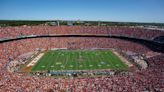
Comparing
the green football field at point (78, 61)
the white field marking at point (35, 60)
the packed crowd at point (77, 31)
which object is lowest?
the white field marking at point (35, 60)

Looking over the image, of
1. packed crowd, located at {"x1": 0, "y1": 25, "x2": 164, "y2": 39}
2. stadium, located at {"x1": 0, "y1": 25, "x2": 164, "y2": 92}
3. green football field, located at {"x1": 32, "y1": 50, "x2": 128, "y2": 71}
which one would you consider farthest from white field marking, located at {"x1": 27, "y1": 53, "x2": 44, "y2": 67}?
packed crowd, located at {"x1": 0, "y1": 25, "x2": 164, "y2": 39}

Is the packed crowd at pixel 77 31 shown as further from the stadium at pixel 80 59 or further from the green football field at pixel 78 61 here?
the green football field at pixel 78 61

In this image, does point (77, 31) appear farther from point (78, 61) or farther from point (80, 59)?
point (78, 61)

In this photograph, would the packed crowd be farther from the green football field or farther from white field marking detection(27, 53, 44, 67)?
the green football field

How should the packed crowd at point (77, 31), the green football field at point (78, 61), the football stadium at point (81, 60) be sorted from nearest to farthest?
the football stadium at point (81, 60) → the green football field at point (78, 61) → the packed crowd at point (77, 31)

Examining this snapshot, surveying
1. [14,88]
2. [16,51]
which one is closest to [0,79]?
[14,88]

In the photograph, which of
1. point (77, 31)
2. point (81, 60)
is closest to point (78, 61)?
point (81, 60)

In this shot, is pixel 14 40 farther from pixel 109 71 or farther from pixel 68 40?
pixel 109 71

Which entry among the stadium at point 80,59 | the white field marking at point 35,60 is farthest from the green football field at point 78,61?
the white field marking at point 35,60
